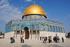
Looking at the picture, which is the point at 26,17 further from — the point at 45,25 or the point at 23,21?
the point at 45,25

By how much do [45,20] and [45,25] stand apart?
78 cm

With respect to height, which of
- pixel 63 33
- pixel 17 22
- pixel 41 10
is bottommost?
pixel 63 33

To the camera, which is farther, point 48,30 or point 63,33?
point 63,33

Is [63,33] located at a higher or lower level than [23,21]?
lower

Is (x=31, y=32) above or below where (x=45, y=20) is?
below

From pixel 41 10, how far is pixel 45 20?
224 centimetres

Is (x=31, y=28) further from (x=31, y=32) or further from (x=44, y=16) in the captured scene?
(x=44, y=16)

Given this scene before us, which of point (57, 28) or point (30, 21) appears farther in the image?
point (57, 28)

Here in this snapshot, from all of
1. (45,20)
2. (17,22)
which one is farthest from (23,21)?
(45,20)

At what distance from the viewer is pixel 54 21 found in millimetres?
26734

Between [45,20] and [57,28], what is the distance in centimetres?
273

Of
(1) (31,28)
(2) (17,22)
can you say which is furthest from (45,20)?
(2) (17,22)

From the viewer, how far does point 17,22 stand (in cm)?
2580

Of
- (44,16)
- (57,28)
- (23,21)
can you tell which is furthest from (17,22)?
(57,28)
